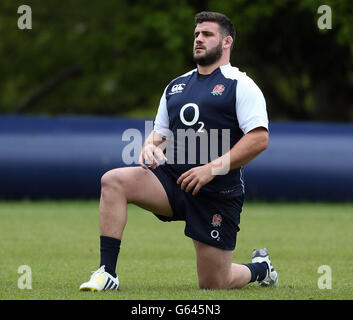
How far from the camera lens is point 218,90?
22.8ft

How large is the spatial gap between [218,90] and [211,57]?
1.01 ft

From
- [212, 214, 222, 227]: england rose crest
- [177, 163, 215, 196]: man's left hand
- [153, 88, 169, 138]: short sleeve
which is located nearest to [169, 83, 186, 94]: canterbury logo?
[153, 88, 169, 138]: short sleeve

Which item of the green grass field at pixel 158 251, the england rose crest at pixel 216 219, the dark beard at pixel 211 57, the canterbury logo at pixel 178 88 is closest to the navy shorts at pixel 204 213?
the england rose crest at pixel 216 219

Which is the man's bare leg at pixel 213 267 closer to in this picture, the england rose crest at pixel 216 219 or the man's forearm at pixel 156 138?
the england rose crest at pixel 216 219

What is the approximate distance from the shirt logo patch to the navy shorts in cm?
78

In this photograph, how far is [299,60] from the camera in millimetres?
24281

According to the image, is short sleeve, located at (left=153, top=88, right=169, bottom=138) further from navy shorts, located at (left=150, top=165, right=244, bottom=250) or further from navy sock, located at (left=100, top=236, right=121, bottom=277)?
navy sock, located at (left=100, top=236, right=121, bottom=277)

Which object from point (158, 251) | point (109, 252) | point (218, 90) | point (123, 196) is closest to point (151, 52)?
point (158, 251)

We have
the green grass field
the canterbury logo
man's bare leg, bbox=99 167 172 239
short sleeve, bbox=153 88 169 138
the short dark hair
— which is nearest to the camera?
man's bare leg, bbox=99 167 172 239

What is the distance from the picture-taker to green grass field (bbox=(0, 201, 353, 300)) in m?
6.88

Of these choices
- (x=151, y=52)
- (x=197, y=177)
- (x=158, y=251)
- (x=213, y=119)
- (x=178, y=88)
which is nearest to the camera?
(x=197, y=177)

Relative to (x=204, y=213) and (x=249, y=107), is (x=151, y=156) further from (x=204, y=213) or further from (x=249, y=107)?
(x=249, y=107)

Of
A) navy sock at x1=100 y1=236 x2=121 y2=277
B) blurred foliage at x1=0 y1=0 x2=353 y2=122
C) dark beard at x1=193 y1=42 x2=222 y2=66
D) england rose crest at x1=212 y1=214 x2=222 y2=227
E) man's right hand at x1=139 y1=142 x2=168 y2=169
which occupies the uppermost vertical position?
blurred foliage at x1=0 y1=0 x2=353 y2=122

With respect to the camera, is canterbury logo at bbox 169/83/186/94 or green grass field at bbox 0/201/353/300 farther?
canterbury logo at bbox 169/83/186/94
